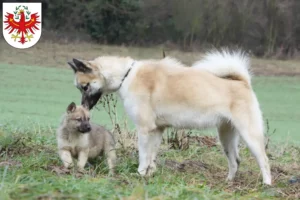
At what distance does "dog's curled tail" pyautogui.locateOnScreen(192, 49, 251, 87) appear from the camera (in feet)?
29.0

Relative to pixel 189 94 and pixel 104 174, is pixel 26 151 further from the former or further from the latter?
pixel 189 94

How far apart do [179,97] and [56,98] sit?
41.9 ft

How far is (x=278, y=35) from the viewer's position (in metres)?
34.7

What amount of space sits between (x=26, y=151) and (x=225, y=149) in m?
2.51

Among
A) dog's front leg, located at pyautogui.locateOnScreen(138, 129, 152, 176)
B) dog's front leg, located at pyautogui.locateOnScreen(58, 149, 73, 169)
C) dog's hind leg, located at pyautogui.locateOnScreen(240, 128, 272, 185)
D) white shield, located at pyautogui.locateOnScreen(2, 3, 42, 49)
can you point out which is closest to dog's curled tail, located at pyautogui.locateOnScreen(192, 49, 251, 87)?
dog's hind leg, located at pyautogui.locateOnScreen(240, 128, 272, 185)

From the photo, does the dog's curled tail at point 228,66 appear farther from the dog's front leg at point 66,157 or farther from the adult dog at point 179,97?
the dog's front leg at point 66,157

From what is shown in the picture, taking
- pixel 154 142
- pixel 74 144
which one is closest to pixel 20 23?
pixel 154 142

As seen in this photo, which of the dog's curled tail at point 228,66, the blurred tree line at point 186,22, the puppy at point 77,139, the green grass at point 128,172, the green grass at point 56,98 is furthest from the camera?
the blurred tree line at point 186,22

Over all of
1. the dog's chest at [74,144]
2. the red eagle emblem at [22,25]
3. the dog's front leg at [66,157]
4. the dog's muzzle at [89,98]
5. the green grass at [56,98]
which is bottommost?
the green grass at [56,98]

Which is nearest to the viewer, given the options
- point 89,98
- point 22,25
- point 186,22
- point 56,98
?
point 89,98

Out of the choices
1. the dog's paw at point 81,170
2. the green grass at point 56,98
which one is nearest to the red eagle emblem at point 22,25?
the green grass at point 56,98

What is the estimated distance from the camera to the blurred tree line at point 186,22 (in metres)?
30.5

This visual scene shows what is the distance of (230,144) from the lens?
904cm

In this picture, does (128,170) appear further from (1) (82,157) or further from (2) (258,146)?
(2) (258,146)
